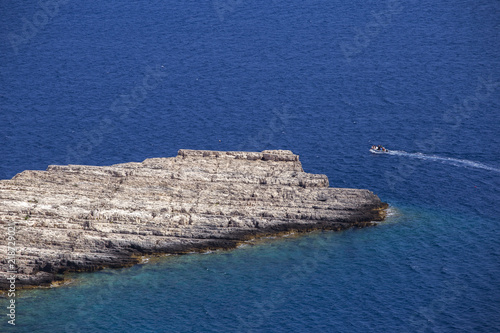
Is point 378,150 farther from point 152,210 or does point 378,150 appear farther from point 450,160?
point 152,210

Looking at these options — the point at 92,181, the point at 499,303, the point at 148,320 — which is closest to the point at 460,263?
the point at 499,303

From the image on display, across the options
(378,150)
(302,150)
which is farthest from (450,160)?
(302,150)

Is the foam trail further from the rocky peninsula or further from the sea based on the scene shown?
the rocky peninsula

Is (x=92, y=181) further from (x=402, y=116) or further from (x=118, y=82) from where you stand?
(x=402, y=116)

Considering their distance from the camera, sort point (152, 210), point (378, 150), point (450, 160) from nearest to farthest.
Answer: point (152, 210), point (450, 160), point (378, 150)

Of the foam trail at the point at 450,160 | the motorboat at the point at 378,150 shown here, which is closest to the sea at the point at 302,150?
the foam trail at the point at 450,160
